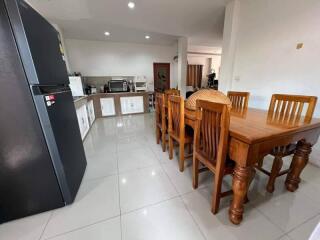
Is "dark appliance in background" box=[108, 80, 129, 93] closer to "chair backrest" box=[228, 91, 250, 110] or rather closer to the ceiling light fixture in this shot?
the ceiling light fixture

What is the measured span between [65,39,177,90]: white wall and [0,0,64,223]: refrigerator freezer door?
15.1ft

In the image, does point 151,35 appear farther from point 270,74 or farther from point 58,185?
point 58,185

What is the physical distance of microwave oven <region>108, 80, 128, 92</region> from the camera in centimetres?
486

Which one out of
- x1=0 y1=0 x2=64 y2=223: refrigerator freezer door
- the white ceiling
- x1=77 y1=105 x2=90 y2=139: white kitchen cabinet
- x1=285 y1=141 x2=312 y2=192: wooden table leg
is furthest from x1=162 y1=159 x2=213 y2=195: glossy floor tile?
the white ceiling

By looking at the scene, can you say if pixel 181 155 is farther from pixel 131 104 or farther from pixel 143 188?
pixel 131 104

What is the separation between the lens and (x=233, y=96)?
2223 mm

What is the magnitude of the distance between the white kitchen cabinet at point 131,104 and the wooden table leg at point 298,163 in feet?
14.5

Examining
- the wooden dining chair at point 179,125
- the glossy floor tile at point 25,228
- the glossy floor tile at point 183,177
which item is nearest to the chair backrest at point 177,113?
the wooden dining chair at point 179,125

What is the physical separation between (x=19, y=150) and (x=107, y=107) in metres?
3.77

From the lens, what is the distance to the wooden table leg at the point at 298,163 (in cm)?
133

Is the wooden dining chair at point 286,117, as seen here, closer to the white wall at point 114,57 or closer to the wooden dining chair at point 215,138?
the wooden dining chair at point 215,138

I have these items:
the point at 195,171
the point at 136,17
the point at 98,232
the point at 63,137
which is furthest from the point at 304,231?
the point at 136,17

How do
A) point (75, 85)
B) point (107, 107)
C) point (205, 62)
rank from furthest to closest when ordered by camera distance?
1. point (205, 62)
2. point (107, 107)
3. point (75, 85)

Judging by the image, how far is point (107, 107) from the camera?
15.6ft
